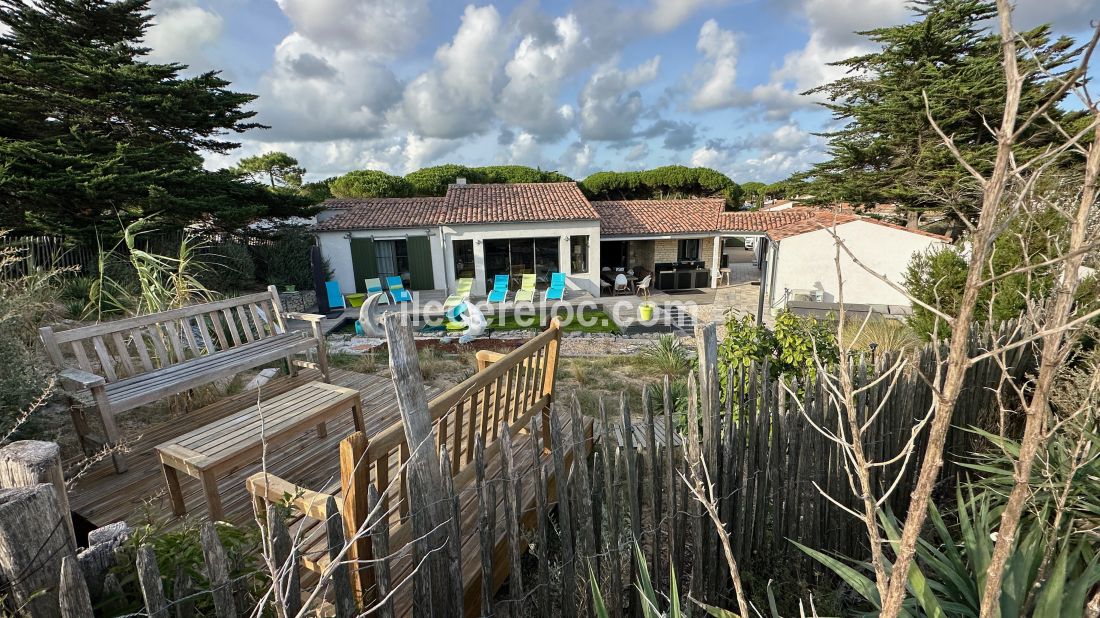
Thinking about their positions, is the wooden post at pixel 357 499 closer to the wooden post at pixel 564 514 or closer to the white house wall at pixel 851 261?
the wooden post at pixel 564 514

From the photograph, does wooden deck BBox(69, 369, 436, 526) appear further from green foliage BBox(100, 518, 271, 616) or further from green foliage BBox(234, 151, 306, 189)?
green foliage BBox(234, 151, 306, 189)

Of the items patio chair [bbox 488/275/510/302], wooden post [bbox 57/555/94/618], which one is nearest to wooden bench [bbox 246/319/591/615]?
wooden post [bbox 57/555/94/618]

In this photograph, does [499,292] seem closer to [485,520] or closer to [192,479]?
[192,479]

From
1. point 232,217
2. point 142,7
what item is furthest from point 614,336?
point 142,7

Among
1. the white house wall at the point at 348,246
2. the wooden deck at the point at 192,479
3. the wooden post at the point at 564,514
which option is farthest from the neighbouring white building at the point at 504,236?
the wooden post at the point at 564,514

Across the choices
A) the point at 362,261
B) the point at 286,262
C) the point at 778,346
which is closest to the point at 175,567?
the point at 778,346

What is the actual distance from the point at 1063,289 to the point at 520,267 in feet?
54.5

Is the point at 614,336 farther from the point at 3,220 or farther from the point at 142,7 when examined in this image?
the point at 142,7

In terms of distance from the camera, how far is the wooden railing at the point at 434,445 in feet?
6.54

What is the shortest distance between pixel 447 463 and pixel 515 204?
1651cm

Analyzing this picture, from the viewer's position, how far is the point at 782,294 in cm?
1252

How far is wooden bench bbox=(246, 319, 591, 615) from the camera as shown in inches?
79.0

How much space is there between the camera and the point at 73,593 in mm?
1174

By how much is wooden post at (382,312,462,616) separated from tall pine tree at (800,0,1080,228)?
1826 centimetres
